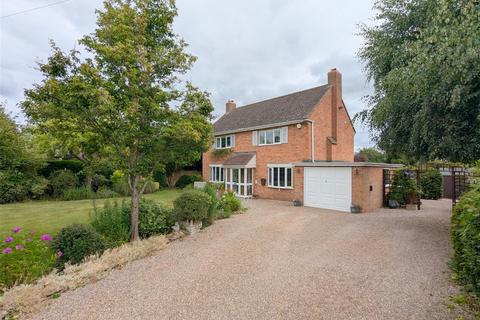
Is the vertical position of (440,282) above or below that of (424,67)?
below

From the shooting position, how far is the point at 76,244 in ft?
19.6

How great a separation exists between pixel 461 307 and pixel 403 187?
38.7 ft

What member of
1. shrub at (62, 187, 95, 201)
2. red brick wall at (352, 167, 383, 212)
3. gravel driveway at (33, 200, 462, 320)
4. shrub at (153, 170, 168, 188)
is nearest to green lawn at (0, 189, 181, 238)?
shrub at (62, 187, 95, 201)

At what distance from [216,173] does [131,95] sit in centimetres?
1611

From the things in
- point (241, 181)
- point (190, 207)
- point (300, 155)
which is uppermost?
point (300, 155)

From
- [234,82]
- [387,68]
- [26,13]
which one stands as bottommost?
[387,68]

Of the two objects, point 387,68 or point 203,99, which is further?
point 387,68

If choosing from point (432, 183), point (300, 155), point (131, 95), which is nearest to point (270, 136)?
point (300, 155)

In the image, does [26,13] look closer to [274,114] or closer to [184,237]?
[184,237]

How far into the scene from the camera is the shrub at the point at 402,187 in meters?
13.9

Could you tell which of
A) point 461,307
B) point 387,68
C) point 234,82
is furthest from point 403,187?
point 234,82

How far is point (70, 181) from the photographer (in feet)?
55.4

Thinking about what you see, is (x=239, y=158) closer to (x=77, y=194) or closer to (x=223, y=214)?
(x=223, y=214)

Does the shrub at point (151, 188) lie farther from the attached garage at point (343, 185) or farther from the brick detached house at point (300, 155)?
the attached garage at point (343, 185)
